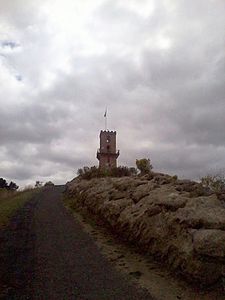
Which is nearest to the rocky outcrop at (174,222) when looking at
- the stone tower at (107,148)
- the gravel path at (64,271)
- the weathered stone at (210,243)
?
the weathered stone at (210,243)

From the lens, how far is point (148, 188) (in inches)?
648

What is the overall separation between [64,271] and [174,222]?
373 centimetres

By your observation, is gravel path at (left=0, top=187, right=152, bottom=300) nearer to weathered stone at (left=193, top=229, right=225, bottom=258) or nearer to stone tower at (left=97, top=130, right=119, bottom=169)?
weathered stone at (left=193, top=229, right=225, bottom=258)

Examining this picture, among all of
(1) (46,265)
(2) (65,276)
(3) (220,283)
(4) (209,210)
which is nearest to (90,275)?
(2) (65,276)

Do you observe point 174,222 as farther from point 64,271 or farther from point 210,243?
point 64,271

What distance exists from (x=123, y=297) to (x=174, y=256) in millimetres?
2598

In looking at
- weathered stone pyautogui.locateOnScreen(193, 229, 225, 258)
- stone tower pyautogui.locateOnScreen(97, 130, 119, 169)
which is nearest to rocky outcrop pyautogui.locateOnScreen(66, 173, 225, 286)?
weathered stone pyautogui.locateOnScreen(193, 229, 225, 258)

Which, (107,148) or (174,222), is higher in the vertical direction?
(107,148)

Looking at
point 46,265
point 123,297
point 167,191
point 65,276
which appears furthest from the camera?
point 167,191

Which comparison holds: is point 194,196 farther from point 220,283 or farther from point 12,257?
point 12,257

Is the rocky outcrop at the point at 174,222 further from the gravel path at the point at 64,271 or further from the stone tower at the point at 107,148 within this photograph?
the stone tower at the point at 107,148

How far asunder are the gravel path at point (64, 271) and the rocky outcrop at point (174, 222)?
1525 millimetres

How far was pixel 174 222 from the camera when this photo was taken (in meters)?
12.1

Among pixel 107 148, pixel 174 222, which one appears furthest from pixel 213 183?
pixel 107 148
